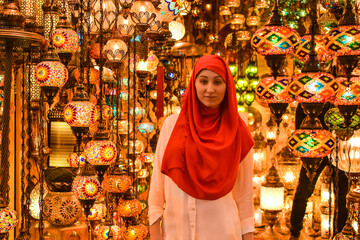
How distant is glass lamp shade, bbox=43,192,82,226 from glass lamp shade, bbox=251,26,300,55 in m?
1.16

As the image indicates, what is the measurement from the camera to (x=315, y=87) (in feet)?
7.27

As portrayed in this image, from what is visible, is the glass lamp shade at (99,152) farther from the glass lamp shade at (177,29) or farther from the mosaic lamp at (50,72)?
the glass lamp shade at (177,29)

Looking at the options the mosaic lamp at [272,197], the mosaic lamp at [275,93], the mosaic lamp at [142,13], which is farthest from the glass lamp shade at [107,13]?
the mosaic lamp at [272,197]

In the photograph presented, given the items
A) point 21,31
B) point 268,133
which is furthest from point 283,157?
point 21,31

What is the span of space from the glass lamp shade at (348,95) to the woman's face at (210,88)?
2.14ft

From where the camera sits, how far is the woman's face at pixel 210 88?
190 centimetres

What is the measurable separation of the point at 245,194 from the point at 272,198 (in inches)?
77.3

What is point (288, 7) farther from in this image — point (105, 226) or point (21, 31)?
point (21, 31)

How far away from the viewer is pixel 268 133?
4473 mm

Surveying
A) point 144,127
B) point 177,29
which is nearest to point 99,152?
point 144,127

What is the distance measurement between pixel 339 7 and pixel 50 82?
1433 mm

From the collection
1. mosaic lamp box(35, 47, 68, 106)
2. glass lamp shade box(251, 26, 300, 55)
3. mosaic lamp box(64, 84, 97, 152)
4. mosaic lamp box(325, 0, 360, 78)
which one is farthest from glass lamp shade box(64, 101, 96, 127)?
mosaic lamp box(325, 0, 360, 78)

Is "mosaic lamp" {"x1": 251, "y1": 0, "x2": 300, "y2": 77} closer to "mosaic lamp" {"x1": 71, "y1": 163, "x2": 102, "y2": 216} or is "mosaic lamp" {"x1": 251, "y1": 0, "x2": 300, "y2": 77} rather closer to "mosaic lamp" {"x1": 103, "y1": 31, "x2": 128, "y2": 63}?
"mosaic lamp" {"x1": 103, "y1": 31, "x2": 128, "y2": 63}

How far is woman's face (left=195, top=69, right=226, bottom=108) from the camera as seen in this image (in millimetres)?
1903
